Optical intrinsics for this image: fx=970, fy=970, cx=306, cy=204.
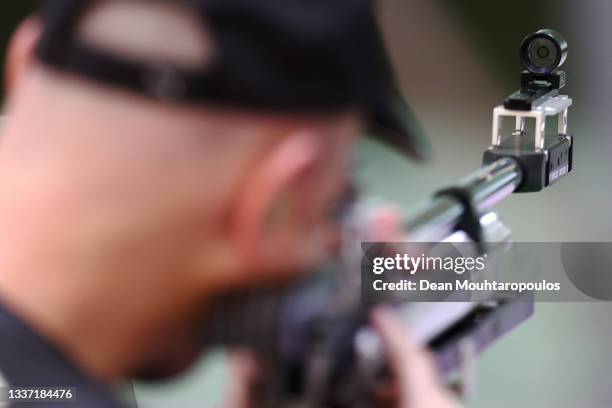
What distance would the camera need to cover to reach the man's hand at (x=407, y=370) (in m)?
0.36

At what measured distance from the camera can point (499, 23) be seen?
240 centimetres

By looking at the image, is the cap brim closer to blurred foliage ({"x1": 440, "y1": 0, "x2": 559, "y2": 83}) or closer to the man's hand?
the man's hand

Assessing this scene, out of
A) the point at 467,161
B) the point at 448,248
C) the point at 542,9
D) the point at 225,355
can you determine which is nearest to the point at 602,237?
the point at 467,161

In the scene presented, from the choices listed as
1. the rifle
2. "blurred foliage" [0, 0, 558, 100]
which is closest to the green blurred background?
"blurred foliage" [0, 0, 558, 100]

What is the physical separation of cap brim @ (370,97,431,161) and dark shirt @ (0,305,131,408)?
0.44ft

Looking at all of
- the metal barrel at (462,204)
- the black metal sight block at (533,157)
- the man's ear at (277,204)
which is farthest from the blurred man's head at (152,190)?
the black metal sight block at (533,157)

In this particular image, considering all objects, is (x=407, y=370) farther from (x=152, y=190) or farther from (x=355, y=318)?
(x=152, y=190)

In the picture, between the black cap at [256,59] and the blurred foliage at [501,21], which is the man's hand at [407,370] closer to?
the black cap at [256,59]

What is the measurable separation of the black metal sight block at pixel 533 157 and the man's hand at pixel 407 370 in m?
0.41

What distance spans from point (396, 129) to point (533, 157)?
0.45m

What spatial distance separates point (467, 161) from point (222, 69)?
1863 mm

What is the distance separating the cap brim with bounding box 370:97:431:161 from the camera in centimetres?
35

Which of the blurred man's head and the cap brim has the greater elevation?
the cap brim

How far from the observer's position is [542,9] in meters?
2.30
